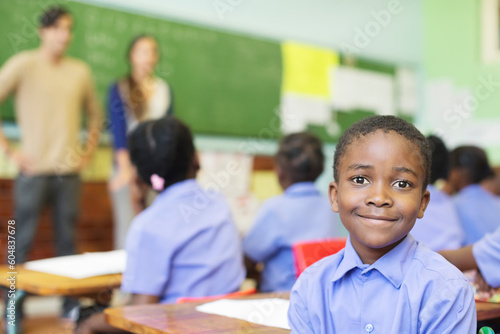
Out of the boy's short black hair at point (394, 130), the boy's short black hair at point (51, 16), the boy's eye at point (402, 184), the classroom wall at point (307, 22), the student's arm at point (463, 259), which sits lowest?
the student's arm at point (463, 259)

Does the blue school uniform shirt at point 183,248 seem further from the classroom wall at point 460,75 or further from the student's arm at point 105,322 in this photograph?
the classroom wall at point 460,75

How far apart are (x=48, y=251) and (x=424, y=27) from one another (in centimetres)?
466

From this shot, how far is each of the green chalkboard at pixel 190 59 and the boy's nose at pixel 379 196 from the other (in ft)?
11.0

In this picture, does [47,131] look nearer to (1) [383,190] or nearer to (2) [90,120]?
(2) [90,120]

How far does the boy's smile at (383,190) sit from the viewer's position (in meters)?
1.04

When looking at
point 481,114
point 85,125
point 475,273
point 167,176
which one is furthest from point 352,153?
point 481,114

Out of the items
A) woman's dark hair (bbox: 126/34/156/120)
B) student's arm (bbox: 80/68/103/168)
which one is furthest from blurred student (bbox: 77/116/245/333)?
woman's dark hair (bbox: 126/34/156/120)

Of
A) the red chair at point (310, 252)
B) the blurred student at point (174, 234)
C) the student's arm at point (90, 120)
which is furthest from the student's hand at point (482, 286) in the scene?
the student's arm at point (90, 120)

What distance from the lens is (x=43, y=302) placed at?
4156mm

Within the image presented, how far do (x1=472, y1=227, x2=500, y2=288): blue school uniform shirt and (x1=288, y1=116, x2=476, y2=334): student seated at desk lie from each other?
1.70 feet

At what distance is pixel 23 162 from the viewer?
144 inches

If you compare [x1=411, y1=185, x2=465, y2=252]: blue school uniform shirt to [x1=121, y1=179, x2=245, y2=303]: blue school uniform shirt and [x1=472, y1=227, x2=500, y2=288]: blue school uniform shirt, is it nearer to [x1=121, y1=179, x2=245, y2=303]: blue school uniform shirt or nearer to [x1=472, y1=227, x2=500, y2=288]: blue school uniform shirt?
[x1=472, y1=227, x2=500, y2=288]: blue school uniform shirt

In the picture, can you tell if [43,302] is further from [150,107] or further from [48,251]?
[150,107]

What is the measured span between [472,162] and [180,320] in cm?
260
